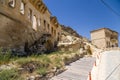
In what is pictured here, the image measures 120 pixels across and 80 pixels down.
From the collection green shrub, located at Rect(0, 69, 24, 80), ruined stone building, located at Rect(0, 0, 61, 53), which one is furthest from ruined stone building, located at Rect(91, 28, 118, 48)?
green shrub, located at Rect(0, 69, 24, 80)

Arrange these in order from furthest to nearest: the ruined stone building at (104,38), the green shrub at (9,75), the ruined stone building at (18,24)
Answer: the ruined stone building at (104,38), the ruined stone building at (18,24), the green shrub at (9,75)

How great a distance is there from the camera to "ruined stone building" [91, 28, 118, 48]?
183 ft

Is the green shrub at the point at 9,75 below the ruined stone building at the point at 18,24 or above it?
below

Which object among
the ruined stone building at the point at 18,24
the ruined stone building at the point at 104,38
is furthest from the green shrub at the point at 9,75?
the ruined stone building at the point at 104,38

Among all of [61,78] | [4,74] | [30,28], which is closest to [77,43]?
[30,28]

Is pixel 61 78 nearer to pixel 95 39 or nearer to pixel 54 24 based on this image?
pixel 54 24

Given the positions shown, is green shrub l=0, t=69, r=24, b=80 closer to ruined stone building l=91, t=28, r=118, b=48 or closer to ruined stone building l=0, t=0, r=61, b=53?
ruined stone building l=0, t=0, r=61, b=53

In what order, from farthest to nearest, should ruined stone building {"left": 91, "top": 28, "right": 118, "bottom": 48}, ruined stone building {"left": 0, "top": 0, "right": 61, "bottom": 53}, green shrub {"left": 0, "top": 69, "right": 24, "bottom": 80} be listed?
ruined stone building {"left": 91, "top": 28, "right": 118, "bottom": 48} → ruined stone building {"left": 0, "top": 0, "right": 61, "bottom": 53} → green shrub {"left": 0, "top": 69, "right": 24, "bottom": 80}

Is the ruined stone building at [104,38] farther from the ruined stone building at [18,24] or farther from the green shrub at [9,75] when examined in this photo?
the green shrub at [9,75]

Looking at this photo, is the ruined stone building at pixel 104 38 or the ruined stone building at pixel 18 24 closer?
the ruined stone building at pixel 18 24

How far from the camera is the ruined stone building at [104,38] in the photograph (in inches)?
2193

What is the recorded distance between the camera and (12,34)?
46.0 feet

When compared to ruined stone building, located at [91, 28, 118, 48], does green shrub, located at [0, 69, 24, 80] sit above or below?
below

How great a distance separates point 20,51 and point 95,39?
47.7 metres
